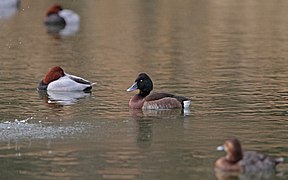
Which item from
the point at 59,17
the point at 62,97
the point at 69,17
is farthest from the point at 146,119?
the point at 59,17

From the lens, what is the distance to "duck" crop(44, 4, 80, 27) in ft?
121

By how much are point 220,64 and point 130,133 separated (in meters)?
9.16

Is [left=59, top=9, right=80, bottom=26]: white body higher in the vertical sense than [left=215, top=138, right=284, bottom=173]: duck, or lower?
higher

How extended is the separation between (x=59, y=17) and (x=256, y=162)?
2672 cm

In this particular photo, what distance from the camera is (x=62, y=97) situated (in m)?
18.7

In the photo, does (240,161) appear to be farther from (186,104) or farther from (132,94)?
(132,94)

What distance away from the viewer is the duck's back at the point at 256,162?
11.3 m

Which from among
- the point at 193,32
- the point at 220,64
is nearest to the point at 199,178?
the point at 220,64

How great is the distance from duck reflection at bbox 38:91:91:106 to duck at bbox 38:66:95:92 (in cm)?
12

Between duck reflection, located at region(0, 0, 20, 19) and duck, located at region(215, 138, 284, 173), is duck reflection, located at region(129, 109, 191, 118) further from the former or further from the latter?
duck reflection, located at region(0, 0, 20, 19)

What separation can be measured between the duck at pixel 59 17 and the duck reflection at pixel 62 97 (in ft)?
58.0

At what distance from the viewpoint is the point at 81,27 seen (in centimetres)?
3538

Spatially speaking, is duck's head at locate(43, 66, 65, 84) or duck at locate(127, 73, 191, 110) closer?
duck at locate(127, 73, 191, 110)

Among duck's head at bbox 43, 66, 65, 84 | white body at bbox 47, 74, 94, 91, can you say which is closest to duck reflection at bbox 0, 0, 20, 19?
duck's head at bbox 43, 66, 65, 84
